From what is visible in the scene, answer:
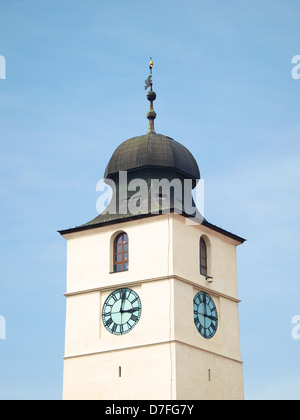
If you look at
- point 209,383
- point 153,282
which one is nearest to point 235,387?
point 209,383

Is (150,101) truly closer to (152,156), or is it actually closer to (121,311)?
(152,156)

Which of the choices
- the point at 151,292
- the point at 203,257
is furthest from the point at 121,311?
the point at 203,257

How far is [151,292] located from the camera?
57906 millimetres

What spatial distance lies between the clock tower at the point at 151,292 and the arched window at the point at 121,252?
0.04 meters

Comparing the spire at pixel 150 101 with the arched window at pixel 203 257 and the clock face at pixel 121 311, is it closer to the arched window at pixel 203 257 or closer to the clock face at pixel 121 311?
the arched window at pixel 203 257

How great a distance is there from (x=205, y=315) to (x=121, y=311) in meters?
3.36

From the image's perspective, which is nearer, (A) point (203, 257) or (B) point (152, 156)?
(A) point (203, 257)

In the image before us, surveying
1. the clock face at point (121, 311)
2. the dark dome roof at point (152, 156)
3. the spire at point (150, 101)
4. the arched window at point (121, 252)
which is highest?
the spire at point (150, 101)

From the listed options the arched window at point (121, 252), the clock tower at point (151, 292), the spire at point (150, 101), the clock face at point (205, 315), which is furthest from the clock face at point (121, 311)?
the spire at point (150, 101)

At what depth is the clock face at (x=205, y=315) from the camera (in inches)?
2313

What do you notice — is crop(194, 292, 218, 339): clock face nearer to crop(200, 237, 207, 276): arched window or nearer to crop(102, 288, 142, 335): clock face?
crop(200, 237, 207, 276): arched window

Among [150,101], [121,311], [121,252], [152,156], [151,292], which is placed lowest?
[121,311]

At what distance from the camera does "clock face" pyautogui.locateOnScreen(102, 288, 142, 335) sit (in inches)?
2287

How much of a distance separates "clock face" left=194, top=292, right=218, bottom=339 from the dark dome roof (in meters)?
5.40
